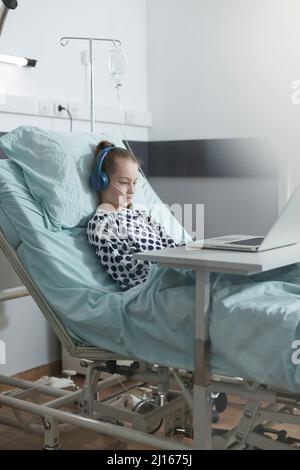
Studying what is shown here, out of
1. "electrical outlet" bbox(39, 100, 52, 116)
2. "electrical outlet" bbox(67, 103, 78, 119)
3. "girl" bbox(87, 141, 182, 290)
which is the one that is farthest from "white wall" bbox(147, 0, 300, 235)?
"girl" bbox(87, 141, 182, 290)

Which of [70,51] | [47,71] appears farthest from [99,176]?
[70,51]

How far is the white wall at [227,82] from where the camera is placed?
265cm

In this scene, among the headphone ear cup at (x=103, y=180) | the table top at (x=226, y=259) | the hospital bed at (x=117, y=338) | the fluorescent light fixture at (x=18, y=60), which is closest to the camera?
the table top at (x=226, y=259)

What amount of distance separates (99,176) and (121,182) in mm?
76

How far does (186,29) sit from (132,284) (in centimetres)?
164

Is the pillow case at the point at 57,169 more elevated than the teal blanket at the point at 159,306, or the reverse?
the pillow case at the point at 57,169

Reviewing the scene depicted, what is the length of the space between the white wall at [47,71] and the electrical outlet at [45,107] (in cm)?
3

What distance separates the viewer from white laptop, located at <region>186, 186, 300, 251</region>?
145cm

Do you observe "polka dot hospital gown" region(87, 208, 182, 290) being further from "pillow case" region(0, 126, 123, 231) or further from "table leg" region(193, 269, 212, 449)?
"table leg" region(193, 269, 212, 449)

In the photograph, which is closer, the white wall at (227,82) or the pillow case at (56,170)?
the pillow case at (56,170)

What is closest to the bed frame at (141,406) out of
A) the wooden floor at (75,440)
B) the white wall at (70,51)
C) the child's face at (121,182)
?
the wooden floor at (75,440)

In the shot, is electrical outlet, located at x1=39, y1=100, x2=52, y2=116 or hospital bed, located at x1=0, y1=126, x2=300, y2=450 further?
electrical outlet, located at x1=39, y1=100, x2=52, y2=116

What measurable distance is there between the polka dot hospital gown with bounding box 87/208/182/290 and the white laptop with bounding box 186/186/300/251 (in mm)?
298

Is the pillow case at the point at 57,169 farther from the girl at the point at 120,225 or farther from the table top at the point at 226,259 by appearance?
the table top at the point at 226,259
